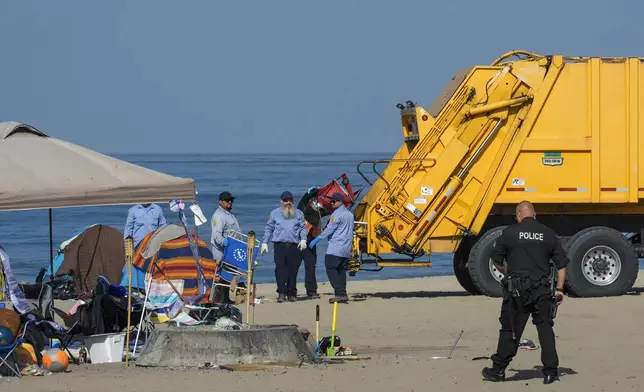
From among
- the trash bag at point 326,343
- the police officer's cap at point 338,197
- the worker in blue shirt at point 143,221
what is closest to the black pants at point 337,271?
the police officer's cap at point 338,197

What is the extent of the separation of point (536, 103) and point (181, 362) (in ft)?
26.5

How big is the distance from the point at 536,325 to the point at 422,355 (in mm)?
2254

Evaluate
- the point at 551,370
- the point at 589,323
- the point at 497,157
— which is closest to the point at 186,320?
the point at 551,370

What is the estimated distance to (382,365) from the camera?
12297 millimetres

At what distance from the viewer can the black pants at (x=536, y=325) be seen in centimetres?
1107

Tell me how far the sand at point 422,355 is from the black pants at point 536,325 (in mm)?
235

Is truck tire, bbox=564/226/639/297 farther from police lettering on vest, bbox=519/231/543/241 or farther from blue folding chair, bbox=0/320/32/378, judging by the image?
blue folding chair, bbox=0/320/32/378

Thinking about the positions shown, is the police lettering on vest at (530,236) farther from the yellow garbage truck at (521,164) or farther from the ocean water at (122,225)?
the ocean water at (122,225)

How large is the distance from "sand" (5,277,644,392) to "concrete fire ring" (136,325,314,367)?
0.78ft

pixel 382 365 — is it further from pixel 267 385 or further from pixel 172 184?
pixel 172 184

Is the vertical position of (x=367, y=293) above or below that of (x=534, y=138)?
below

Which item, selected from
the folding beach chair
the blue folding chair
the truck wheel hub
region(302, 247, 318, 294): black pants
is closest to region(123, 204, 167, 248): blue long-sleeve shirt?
the folding beach chair

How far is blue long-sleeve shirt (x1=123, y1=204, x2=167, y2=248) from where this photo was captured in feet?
64.1

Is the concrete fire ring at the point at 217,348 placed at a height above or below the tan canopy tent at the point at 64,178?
below
